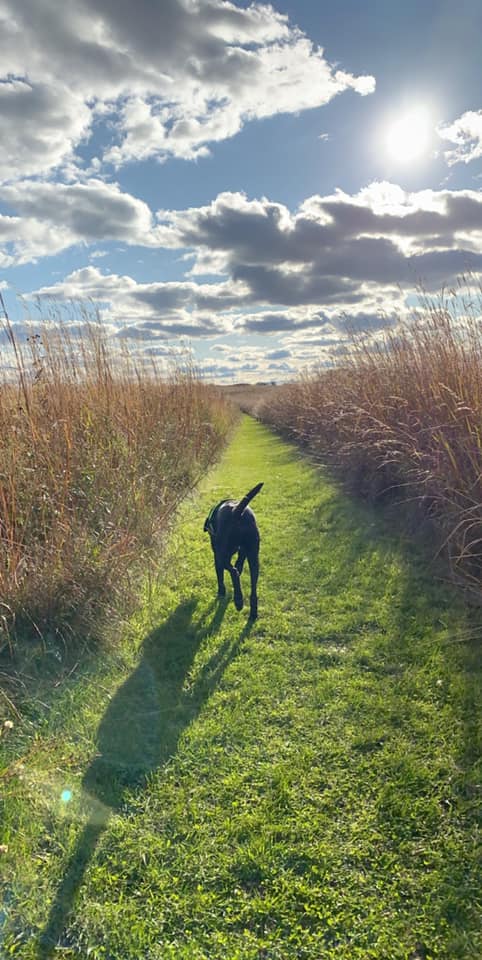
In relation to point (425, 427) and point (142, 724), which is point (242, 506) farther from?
point (425, 427)

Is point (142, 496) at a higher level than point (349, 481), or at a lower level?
higher

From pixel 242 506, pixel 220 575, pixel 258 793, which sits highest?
pixel 242 506

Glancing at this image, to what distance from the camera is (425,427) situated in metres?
5.50

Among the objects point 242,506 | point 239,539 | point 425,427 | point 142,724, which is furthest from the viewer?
point 425,427

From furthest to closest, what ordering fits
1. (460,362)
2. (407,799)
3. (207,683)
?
1. (460,362)
2. (207,683)
3. (407,799)

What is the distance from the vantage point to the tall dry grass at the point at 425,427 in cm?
426

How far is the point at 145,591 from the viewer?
4652 millimetres

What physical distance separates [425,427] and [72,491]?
11.9ft

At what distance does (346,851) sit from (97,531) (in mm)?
3087

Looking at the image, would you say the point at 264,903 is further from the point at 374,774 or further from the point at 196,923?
the point at 374,774

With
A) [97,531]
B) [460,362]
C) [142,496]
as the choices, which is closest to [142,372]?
[142,496]

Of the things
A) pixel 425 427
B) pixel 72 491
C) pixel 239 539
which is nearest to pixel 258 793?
pixel 239 539

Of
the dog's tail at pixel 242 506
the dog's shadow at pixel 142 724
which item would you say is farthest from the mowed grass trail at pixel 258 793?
the dog's tail at pixel 242 506

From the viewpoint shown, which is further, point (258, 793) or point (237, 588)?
point (237, 588)
